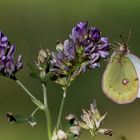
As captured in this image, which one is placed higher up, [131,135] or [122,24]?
[122,24]

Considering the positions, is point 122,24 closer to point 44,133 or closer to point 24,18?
point 24,18

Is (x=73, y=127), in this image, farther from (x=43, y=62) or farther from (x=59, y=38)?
(x=59, y=38)

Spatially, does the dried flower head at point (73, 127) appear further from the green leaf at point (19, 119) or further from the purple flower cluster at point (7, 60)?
the purple flower cluster at point (7, 60)

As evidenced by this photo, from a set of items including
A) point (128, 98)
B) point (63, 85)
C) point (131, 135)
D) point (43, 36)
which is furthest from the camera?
point (43, 36)

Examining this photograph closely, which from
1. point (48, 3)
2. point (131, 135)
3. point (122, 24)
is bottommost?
point (131, 135)

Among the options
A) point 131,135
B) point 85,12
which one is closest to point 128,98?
point 131,135

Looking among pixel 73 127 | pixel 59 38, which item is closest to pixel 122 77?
pixel 73 127

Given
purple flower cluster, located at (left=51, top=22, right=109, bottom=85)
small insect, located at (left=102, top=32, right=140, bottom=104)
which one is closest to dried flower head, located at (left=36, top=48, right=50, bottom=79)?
purple flower cluster, located at (left=51, top=22, right=109, bottom=85)
